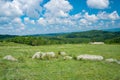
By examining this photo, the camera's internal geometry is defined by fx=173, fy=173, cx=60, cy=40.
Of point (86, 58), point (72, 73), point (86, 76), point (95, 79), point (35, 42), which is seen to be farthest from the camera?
point (35, 42)

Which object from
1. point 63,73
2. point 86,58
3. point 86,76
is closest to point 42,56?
point 86,58

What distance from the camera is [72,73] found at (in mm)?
19391

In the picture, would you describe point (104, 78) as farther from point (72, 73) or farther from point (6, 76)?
point (6, 76)

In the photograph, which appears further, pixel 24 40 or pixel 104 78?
pixel 24 40

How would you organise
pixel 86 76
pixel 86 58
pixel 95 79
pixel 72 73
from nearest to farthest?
pixel 95 79 < pixel 86 76 < pixel 72 73 < pixel 86 58

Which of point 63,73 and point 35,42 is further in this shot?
point 35,42

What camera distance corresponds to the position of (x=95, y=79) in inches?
672

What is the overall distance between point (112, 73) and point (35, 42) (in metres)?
112

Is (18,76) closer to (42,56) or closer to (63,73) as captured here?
(63,73)

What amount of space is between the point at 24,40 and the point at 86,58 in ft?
357

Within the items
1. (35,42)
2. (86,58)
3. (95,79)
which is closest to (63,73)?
(95,79)

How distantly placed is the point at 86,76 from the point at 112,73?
337cm

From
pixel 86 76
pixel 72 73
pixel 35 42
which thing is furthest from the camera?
pixel 35 42

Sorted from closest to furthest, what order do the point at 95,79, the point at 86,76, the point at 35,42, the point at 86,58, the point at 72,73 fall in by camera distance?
1. the point at 95,79
2. the point at 86,76
3. the point at 72,73
4. the point at 86,58
5. the point at 35,42
